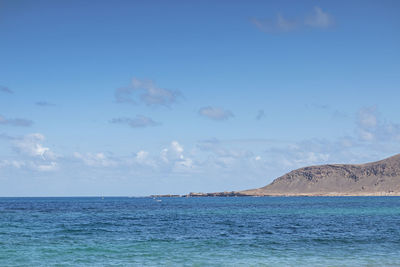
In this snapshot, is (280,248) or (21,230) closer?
(280,248)

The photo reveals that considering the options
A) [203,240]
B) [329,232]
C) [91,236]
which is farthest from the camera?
[329,232]

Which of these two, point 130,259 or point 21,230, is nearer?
point 130,259

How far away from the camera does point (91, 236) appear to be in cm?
5022

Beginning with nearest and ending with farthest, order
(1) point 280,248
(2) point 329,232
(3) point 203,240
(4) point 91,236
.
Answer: (1) point 280,248, (3) point 203,240, (4) point 91,236, (2) point 329,232

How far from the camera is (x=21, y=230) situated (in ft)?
188

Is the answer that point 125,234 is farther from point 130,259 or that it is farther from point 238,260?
point 238,260

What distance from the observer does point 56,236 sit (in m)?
50.4

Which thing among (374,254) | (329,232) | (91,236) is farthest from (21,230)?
(374,254)

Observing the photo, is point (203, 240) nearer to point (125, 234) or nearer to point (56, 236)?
point (125, 234)

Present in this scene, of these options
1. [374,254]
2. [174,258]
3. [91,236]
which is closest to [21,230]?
[91,236]

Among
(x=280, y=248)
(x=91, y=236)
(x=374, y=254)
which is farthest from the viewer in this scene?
(x=91, y=236)

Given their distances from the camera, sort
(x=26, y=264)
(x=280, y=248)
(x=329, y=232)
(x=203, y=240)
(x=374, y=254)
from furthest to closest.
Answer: (x=329, y=232), (x=203, y=240), (x=280, y=248), (x=374, y=254), (x=26, y=264)

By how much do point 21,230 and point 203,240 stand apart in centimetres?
2717

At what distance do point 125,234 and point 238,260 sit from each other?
2170cm
